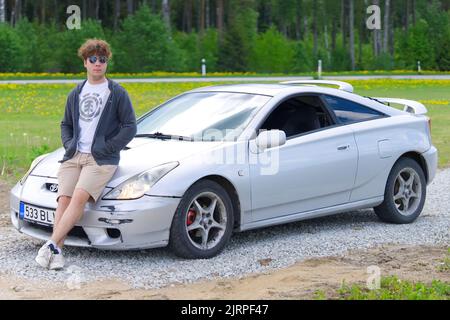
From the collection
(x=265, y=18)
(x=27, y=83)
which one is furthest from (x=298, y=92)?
(x=265, y=18)

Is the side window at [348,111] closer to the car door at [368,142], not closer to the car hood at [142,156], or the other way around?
the car door at [368,142]

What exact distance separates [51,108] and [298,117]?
50.7ft

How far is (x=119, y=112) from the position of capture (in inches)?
271

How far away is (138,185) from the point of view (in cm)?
671

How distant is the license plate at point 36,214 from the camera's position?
684 cm

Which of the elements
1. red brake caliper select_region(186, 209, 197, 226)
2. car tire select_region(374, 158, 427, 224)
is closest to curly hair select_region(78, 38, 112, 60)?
red brake caliper select_region(186, 209, 197, 226)

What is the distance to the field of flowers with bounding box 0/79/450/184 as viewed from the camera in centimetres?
1350

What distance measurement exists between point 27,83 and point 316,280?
91.6ft

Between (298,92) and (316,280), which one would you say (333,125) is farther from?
(316,280)

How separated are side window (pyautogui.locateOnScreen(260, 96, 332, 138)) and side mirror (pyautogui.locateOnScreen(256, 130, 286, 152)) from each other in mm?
227

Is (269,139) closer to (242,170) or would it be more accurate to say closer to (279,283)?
(242,170)

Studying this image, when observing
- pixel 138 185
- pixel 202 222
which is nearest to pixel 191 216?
pixel 202 222

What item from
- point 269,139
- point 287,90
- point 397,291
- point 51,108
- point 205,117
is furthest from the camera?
point 51,108

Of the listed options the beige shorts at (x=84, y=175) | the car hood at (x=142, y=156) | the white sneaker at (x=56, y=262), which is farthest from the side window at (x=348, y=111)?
the white sneaker at (x=56, y=262)
